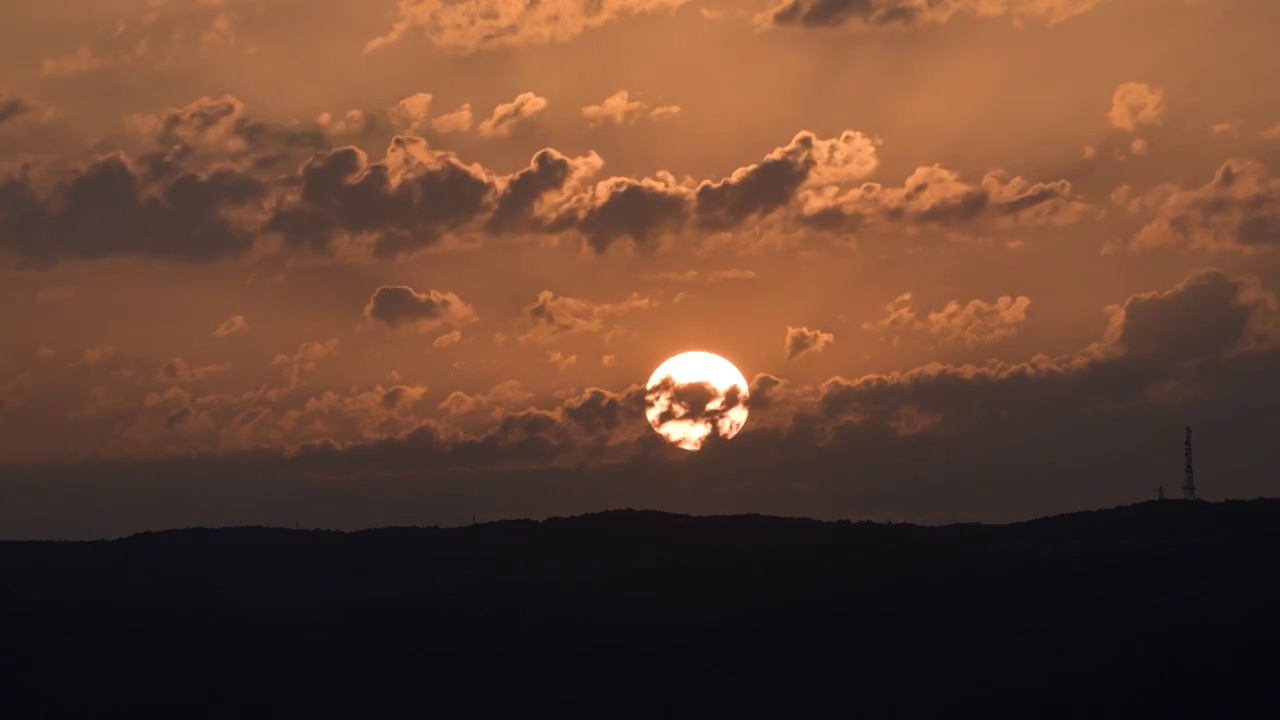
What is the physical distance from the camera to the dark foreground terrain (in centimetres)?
6662

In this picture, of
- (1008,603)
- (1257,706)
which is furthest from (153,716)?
(1257,706)

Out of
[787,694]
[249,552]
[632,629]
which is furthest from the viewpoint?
[249,552]

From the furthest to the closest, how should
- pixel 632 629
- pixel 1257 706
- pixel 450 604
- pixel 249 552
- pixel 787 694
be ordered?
pixel 249 552
pixel 450 604
pixel 632 629
pixel 787 694
pixel 1257 706

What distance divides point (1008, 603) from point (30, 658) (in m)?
41.0

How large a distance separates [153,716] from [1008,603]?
34.6 m

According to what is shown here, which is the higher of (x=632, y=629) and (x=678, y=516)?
(x=678, y=516)

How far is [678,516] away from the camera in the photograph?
90.5 metres

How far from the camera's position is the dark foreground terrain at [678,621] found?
66625 mm

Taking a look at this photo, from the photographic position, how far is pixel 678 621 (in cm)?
7512

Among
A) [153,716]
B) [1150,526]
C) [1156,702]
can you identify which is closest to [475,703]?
[153,716]

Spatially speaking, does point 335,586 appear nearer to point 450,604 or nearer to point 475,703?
point 450,604

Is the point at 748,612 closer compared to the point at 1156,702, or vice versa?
the point at 1156,702

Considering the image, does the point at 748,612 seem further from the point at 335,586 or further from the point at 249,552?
the point at 249,552

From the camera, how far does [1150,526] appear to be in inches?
3307
